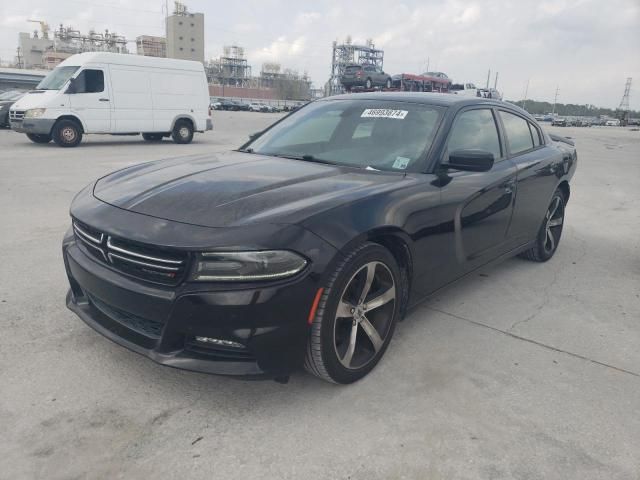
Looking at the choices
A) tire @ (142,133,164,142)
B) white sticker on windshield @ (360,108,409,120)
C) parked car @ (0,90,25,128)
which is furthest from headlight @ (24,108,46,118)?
white sticker on windshield @ (360,108,409,120)

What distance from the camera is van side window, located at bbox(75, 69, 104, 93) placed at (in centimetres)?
1333

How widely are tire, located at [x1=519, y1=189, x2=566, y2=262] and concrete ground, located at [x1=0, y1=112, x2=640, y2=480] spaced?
33.4 inches

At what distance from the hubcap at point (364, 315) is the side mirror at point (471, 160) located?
90 centimetres

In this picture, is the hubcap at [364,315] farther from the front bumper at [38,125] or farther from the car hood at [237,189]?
the front bumper at [38,125]

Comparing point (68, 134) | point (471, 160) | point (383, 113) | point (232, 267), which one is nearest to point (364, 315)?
point (232, 267)

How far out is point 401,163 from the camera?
3.23 m

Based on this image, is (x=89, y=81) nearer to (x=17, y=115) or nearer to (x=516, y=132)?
(x=17, y=115)

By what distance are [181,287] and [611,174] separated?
12893 millimetres

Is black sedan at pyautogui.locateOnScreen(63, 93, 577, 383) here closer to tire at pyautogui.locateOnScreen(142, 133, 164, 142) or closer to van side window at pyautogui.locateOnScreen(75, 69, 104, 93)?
van side window at pyautogui.locateOnScreen(75, 69, 104, 93)

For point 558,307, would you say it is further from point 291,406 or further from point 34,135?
point 34,135

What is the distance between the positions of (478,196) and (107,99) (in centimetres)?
1283

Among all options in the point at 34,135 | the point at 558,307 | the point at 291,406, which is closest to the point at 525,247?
the point at 558,307

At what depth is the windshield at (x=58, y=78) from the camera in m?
13.3

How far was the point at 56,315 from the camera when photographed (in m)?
3.35
